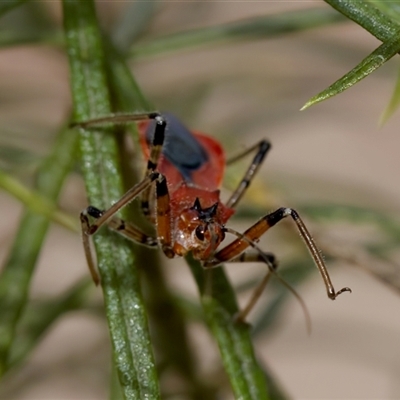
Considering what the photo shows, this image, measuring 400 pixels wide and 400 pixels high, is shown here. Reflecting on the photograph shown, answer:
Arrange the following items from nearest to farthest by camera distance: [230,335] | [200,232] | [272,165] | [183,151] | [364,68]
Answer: [364,68]
[230,335]
[200,232]
[183,151]
[272,165]

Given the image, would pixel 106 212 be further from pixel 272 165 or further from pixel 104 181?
pixel 272 165

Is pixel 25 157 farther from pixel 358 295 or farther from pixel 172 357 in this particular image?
pixel 358 295

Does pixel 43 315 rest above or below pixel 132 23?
below

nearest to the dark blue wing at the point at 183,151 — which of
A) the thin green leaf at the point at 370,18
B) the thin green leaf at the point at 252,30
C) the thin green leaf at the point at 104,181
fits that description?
the thin green leaf at the point at 252,30

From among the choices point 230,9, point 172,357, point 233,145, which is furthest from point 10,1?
point 230,9

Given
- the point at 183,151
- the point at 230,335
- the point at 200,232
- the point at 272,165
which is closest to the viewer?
the point at 230,335

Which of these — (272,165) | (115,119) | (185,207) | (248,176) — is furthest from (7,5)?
(272,165)
